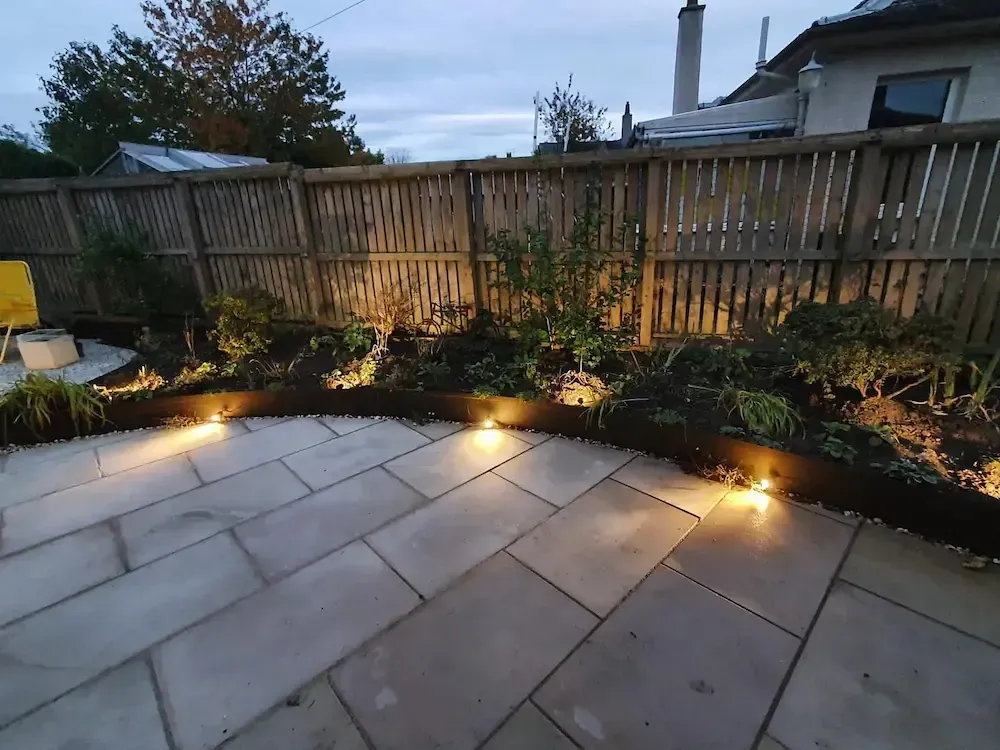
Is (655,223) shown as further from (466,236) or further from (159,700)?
(159,700)

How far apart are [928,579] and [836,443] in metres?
0.68

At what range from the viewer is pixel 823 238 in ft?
10.1

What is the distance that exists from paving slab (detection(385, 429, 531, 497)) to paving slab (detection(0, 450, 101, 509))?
182 centimetres

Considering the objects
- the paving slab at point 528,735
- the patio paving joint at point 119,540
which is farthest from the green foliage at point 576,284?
the patio paving joint at point 119,540

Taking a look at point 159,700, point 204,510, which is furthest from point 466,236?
point 159,700

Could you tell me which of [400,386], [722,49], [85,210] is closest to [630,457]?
[400,386]

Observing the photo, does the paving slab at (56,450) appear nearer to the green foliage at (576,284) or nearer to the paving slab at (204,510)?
the paving slab at (204,510)

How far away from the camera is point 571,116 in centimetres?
1389

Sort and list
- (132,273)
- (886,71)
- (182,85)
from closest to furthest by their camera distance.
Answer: (132,273) < (886,71) < (182,85)

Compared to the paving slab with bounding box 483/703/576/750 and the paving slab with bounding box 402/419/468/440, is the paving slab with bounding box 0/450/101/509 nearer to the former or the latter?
the paving slab with bounding box 402/419/468/440

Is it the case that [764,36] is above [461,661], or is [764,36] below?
above

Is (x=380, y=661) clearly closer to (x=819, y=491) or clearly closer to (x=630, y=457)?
(x=630, y=457)

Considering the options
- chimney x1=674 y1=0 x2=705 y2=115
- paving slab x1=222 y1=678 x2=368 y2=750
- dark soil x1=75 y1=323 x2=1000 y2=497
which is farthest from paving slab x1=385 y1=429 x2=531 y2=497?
chimney x1=674 y1=0 x2=705 y2=115

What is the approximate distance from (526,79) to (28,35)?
50.5ft
